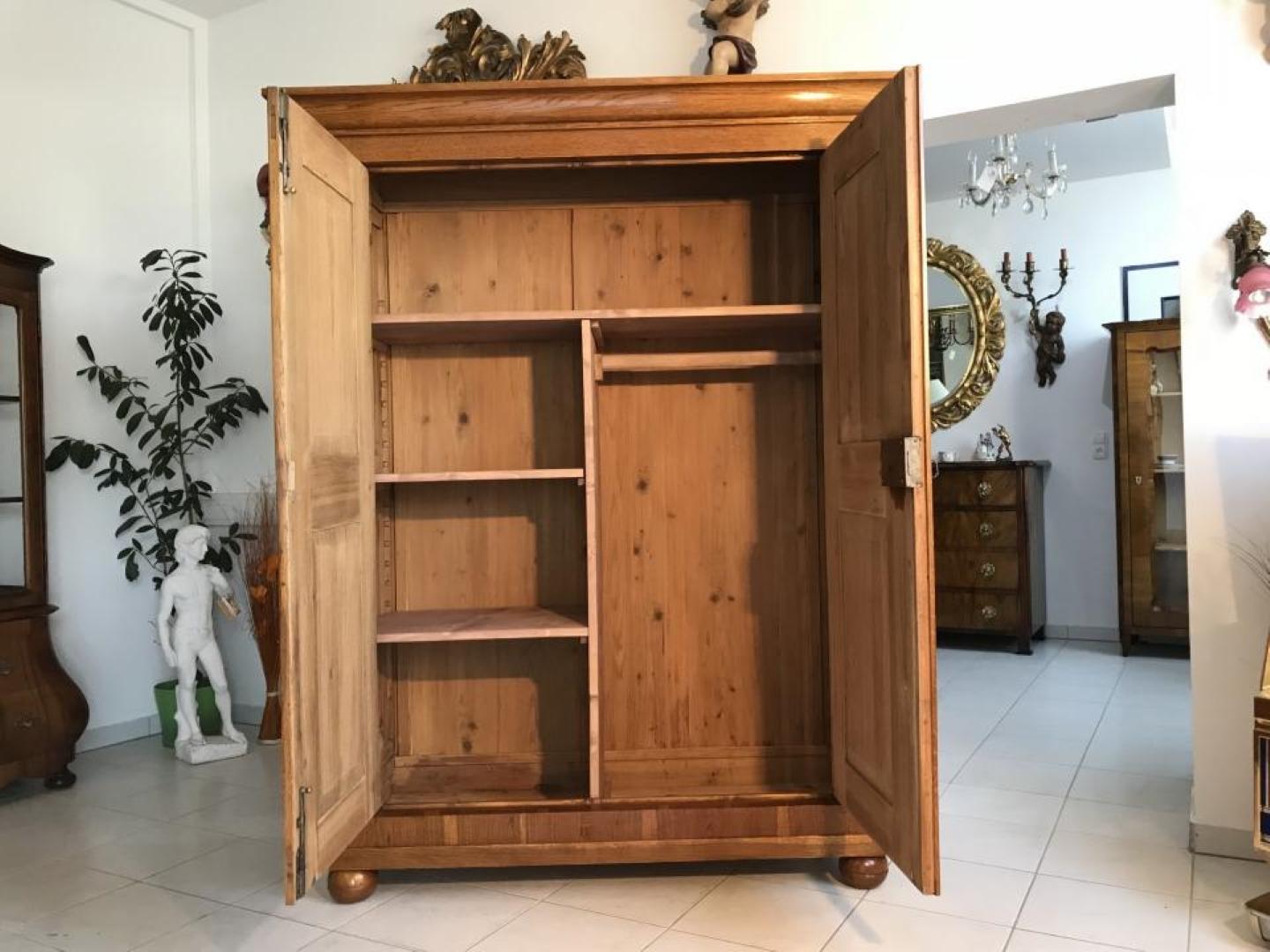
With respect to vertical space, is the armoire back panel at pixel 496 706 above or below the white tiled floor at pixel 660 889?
above

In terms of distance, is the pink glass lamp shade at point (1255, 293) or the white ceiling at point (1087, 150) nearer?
the pink glass lamp shade at point (1255, 293)

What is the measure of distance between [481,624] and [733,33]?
6.12 feet

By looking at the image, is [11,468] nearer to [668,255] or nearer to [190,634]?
[190,634]

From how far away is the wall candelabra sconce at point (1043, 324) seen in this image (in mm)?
5707

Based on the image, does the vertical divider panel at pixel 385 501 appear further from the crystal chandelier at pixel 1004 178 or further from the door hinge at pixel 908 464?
the crystal chandelier at pixel 1004 178

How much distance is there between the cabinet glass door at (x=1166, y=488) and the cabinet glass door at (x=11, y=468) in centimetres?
523

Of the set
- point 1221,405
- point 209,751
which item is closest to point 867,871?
point 1221,405

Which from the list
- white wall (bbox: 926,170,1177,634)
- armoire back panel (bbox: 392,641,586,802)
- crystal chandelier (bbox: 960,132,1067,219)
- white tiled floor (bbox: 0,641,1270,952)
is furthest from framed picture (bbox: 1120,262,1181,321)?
armoire back panel (bbox: 392,641,586,802)

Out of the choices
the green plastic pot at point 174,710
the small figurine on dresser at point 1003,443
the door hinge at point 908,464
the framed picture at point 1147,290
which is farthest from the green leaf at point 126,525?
the framed picture at point 1147,290

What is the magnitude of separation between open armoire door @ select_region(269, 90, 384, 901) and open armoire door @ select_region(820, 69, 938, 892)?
3.77ft

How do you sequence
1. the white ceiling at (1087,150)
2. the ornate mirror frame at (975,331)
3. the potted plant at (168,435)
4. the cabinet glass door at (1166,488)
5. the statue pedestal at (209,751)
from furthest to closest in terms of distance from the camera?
the ornate mirror frame at (975,331), the cabinet glass door at (1166,488), the white ceiling at (1087,150), the potted plant at (168,435), the statue pedestal at (209,751)

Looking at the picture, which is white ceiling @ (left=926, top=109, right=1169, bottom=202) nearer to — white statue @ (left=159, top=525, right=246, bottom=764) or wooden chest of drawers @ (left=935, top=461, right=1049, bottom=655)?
wooden chest of drawers @ (left=935, top=461, right=1049, bottom=655)

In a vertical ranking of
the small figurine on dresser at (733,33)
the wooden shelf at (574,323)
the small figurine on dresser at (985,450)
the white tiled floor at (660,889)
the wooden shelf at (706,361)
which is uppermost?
the small figurine on dresser at (733,33)

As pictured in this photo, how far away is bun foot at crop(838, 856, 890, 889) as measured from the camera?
2395 millimetres
